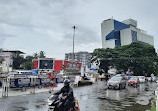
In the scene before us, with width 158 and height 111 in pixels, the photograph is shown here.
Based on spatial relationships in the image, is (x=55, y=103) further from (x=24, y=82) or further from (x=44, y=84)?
(x=44, y=84)

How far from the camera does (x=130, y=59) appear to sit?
47312 mm

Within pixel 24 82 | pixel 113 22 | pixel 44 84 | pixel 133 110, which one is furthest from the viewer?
pixel 113 22

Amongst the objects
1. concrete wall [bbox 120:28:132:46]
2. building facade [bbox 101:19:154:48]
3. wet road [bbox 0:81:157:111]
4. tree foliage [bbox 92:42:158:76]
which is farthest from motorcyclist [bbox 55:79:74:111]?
concrete wall [bbox 120:28:132:46]

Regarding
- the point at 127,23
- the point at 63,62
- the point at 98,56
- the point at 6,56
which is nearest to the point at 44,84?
the point at 98,56

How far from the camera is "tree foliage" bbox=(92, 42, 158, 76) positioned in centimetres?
4597

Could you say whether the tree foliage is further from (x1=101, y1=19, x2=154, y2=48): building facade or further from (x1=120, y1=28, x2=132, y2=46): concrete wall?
(x1=120, y1=28, x2=132, y2=46): concrete wall

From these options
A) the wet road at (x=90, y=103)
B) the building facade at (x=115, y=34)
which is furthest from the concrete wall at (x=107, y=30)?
the wet road at (x=90, y=103)

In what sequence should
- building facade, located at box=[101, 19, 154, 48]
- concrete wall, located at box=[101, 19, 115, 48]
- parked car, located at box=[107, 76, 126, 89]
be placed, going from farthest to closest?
concrete wall, located at box=[101, 19, 115, 48]
building facade, located at box=[101, 19, 154, 48]
parked car, located at box=[107, 76, 126, 89]

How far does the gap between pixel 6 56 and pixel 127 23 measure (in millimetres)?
92298

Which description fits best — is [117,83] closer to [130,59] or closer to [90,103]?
[90,103]

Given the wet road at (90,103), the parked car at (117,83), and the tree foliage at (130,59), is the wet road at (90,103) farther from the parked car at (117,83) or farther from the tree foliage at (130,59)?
the tree foliage at (130,59)

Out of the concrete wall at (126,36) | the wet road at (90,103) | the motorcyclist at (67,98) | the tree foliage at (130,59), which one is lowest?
the wet road at (90,103)

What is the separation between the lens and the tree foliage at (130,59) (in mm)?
45969

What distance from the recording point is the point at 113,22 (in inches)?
3932
